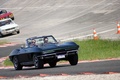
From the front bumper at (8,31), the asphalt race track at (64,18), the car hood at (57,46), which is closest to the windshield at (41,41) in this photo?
the car hood at (57,46)

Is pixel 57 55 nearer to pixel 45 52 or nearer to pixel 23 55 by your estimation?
pixel 45 52

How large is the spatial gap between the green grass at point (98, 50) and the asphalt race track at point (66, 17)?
190 inches

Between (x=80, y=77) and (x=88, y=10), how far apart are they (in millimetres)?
35108

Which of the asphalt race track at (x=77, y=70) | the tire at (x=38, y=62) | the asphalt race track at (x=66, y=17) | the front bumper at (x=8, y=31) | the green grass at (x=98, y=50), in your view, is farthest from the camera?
the front bumper at (x=8, y=31)

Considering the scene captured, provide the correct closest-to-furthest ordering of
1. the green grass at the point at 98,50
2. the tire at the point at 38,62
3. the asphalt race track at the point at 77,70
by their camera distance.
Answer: the asphalt race track at the point at 77,70 → the tire at the point at 38,62 → the green grass at the point at 98,50

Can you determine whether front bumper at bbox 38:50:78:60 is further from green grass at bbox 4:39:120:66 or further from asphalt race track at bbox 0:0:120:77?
asphalt race track at bbox 0:0:120:77

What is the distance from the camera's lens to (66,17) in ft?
157

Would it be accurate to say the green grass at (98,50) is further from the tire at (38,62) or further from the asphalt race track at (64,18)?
the tire at (38,62)

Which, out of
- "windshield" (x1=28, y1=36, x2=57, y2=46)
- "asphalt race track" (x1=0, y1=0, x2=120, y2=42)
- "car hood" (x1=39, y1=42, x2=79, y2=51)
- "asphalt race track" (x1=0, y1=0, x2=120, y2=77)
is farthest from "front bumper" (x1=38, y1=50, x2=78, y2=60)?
"asphalt race track" (x1=0, y1=0, x2=120, y2=42)

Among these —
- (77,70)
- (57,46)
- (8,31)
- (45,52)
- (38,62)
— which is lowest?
(8,31)

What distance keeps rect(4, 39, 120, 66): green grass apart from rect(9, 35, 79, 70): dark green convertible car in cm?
407

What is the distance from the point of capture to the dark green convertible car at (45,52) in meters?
18.1

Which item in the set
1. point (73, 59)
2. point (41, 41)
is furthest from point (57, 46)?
point (41, 41)

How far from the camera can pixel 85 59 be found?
77.2 feet
